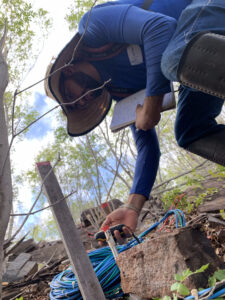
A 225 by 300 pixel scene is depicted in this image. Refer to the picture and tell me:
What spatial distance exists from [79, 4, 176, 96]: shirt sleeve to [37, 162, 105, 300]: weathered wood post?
83 centimetres

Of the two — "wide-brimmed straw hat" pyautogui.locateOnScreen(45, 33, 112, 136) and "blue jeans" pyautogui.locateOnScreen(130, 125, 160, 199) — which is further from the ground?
"wide-brimmed straw hat" pyautogui.locateOnScreen(45, 33, 112, 136)

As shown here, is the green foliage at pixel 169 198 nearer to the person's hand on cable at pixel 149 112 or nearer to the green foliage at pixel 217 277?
the person's hand on cable at pixel 149 112

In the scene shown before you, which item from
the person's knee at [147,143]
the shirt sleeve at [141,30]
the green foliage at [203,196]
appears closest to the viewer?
the shirt sleeve at [141,30]

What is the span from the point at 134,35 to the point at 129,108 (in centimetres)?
54

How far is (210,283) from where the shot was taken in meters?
1.00

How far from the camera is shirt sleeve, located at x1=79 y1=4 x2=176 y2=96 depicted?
4.90 feet

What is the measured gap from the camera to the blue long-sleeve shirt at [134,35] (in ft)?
4.95

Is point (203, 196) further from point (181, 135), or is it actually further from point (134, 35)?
point (134, 35)

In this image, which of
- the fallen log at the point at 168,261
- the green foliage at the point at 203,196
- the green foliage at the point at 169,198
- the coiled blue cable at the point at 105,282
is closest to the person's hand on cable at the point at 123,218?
the coiled blue cable at the point at 105,282

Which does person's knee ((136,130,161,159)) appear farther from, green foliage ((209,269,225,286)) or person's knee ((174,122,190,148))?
green foliage ((209,269,225,286))

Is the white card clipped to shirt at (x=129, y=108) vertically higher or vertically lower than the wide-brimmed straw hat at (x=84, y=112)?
lower

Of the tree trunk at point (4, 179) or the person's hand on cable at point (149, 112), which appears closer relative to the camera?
the tree trunk at point (4, 179)

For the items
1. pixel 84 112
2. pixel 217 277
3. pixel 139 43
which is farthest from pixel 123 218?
pixel 139 43

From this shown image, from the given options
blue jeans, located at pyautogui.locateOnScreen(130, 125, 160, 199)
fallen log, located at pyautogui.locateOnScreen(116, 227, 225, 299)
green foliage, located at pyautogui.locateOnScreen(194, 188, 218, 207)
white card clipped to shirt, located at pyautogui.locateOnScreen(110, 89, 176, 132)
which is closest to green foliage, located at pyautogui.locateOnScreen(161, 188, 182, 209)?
green foliage, located at pyautogui.locateOnScreen(194, 188, 218, 207)
